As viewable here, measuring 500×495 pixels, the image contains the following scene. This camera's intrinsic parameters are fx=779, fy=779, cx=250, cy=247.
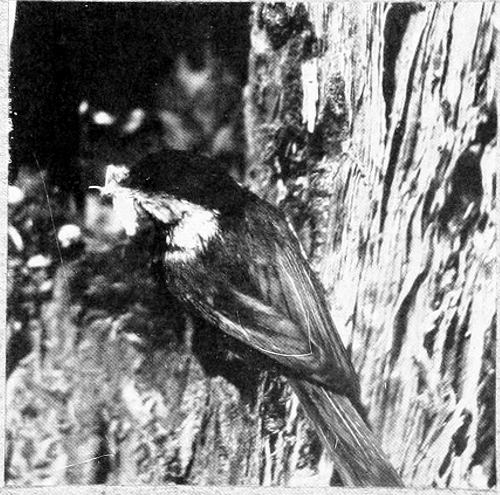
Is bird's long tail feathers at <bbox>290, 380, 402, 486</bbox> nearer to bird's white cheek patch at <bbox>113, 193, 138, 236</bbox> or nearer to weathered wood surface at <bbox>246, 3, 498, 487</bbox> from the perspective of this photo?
weathered wood surface at <bbox>246, 3, 498, 487</bbox>

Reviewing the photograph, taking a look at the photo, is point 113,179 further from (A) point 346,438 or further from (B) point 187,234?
(A) point 346,438

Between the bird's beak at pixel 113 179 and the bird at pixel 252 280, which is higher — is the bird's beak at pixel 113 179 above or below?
above

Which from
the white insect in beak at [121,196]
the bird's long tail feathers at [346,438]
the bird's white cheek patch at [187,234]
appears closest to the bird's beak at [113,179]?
the white insect in beak at [121,196]

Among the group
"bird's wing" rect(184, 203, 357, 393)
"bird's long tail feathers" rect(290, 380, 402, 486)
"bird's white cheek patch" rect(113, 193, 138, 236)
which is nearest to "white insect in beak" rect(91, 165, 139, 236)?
"bird's white cheek patch" rect(113, 193, 138, 236)

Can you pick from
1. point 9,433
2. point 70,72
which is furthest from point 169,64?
point 9,433

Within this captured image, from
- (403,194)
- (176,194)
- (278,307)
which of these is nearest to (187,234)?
(176,194)

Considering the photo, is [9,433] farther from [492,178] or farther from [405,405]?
[492,178]

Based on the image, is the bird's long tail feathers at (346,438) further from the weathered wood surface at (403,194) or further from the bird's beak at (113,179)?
the bird's beak at (113,179)

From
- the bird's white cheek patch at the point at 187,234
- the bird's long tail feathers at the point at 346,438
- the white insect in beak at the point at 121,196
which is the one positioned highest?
the white insect in beak at the point at 121,196
